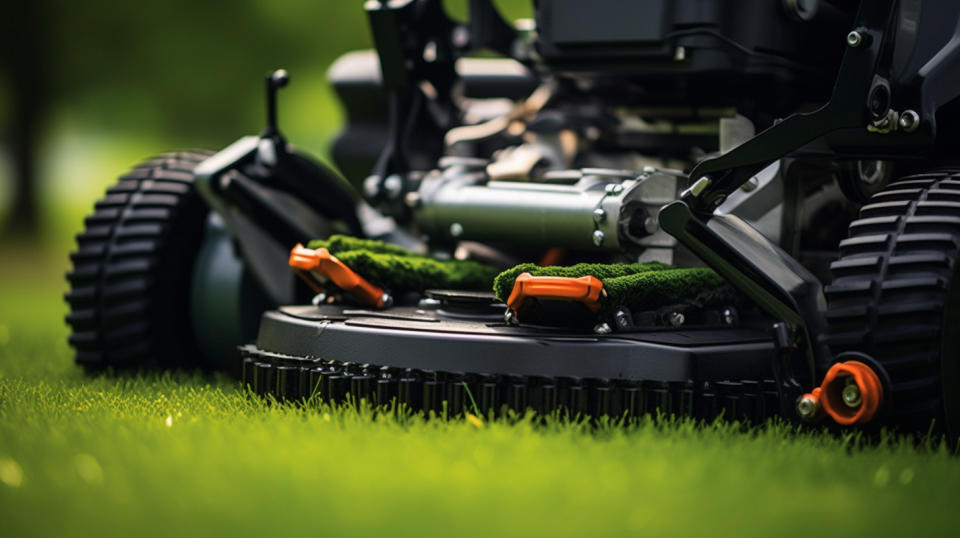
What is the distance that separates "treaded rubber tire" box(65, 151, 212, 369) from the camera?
4.56m

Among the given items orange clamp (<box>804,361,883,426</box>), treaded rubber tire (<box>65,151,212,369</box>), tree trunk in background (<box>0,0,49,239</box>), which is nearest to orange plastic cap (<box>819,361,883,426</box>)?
orange clamp (<box>804,361,883,426</box>)

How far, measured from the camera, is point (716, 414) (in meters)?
3.36

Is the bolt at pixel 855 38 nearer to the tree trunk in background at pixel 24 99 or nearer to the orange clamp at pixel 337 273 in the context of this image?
the orange clamp at pixel 337 273

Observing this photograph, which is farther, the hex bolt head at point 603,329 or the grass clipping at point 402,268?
the grass clipping at point 402,268

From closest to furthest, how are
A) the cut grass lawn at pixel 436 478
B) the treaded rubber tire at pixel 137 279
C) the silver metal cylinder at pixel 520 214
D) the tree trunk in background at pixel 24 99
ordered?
the cut grass lawn at pixel 436 478
the silver metal cylinder at pixel 520 214
the treaded rubber tire at pixel 137 279
the tree trunk in background at pixel 24 99

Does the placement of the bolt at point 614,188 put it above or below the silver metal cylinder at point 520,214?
above

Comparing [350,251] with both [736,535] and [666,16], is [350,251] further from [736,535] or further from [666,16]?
[736,535]

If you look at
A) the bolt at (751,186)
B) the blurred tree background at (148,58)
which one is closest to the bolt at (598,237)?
the bolt at (751,186)

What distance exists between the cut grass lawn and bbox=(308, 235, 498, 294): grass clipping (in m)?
0.65

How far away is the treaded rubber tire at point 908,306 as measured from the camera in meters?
3.06

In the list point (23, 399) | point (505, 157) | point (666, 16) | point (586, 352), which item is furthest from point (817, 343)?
point (23, 399)

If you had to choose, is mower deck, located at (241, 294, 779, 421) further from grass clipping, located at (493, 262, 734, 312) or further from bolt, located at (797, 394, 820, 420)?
bolt, located at (797, 394, 820, 420)

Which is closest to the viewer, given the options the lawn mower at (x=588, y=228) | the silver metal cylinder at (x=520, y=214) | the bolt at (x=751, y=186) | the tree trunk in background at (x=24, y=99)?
the lawn mower at (x=588, y=228)

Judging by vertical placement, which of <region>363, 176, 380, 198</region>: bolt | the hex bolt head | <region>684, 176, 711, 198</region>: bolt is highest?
<region>684, 176, 711, 198</region>: bolt
